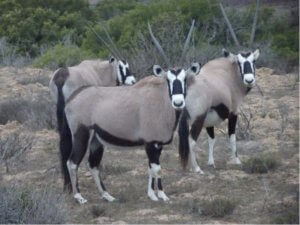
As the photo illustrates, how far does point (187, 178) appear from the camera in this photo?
34.5 feet

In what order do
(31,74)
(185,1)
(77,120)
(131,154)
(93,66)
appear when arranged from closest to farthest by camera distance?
(77,120) → (131,154) → (93,66) → (31,74) → (185,1)

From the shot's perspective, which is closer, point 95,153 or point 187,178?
point 95,153

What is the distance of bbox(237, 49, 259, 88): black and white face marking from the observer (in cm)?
1146

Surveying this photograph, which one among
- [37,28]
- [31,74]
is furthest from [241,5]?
[31,74]

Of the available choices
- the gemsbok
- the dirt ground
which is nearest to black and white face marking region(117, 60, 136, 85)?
the gemsbok

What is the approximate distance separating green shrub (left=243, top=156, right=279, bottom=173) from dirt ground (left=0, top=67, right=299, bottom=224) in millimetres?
83

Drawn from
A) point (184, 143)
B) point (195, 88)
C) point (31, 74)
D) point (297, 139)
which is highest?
point (195, 88)

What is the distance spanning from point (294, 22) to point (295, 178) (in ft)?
63.3

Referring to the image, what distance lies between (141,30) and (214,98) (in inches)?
547

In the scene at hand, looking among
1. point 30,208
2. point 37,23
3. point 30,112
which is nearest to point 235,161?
point 30,208

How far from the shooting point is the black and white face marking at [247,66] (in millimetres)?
11461

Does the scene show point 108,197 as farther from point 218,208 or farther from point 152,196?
point 218,208

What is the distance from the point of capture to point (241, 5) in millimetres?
30938

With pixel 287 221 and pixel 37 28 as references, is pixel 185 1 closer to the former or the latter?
pixel 37 28
